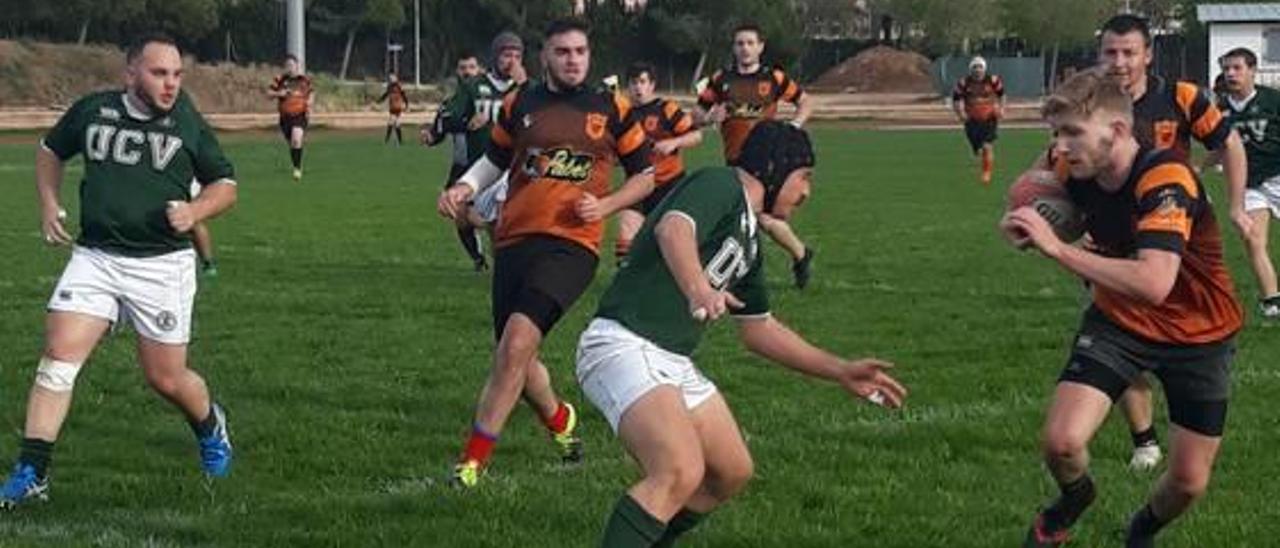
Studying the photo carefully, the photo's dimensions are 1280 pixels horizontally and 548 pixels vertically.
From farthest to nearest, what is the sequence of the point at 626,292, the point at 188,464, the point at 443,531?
the point at 188,464 < the point at 443,531 < the point at 626,292

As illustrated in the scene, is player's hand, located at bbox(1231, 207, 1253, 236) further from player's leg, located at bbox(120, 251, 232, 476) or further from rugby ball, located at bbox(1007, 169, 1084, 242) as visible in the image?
player's leg, located at bbox(120, 251, 232, 476)

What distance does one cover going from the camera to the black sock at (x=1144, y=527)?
672 cm

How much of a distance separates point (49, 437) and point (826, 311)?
7.17 m

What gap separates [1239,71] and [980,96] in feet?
64.3

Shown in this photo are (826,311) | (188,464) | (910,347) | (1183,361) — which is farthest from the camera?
(826,311)

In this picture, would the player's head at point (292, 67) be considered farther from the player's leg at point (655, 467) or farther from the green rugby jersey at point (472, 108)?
the player's leg at point (655, 467)

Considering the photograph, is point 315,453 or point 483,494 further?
point 315,453

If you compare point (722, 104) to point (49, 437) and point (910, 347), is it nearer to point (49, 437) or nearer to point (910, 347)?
point (910, 347)

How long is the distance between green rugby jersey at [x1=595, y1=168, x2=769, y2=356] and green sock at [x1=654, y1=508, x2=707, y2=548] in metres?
0.58

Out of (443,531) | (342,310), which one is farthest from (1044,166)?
(342,310)

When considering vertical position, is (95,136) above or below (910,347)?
above

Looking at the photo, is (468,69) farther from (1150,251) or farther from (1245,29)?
(1245,29)

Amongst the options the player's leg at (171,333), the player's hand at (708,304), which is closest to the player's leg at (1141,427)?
the player's hand at (708,304)

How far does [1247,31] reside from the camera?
73.4 meters
